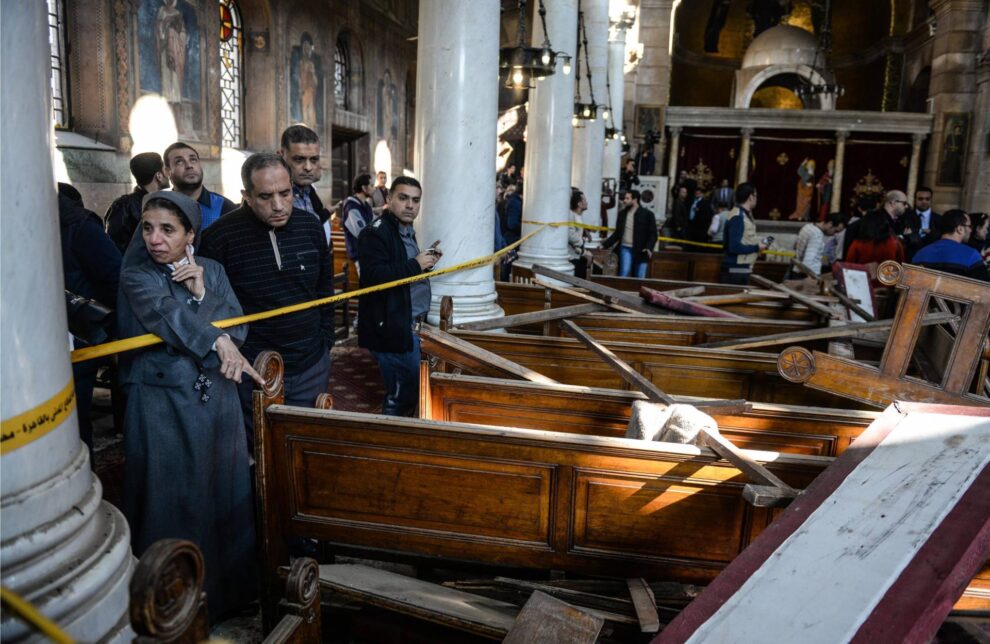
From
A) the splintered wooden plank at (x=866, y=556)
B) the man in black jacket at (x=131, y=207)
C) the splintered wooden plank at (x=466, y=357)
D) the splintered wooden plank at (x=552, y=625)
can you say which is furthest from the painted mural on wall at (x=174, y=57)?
the splintered wooden plank at (x=866, y=556)

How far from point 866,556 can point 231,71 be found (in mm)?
14445

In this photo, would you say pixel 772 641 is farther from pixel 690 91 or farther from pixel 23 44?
pixel 690 91

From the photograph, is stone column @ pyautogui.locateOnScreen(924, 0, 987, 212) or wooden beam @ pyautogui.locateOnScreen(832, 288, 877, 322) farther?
stone column @ pyautogui.locateOnScreen(924, 0, 987, 212)

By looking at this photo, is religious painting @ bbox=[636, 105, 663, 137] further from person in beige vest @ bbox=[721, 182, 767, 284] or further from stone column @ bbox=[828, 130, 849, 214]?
person in beige vest @ bbox=[721, 182, 767, 284]

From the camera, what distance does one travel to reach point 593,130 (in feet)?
36.1

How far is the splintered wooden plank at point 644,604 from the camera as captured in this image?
2.20 meters

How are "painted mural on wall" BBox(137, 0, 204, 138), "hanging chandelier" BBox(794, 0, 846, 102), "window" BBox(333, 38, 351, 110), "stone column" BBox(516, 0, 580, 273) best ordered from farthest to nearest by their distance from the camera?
"window" BBox(333, 38, 351, 110) → "hanging chandelier" BBox(794, 0, 846, 102) → "painted mural on wall" BBox(137, 0, 204, 138) → "stone column" BBox(516, 0, 580, 273)

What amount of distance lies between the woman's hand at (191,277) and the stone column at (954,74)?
64.3ft

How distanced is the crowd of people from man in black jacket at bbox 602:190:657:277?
615cm

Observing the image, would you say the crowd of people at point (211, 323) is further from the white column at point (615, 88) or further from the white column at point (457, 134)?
the white column at point (615, 88)

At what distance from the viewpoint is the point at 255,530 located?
289cm

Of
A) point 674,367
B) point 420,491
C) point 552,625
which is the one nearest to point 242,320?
point 420,491

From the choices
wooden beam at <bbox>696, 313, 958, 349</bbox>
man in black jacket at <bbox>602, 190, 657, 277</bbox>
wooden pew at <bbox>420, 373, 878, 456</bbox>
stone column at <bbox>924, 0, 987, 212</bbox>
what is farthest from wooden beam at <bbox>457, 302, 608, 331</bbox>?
stone column at <bbox>924, 0, 987, 212</bbox>

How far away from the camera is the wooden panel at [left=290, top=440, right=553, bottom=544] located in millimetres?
2602
